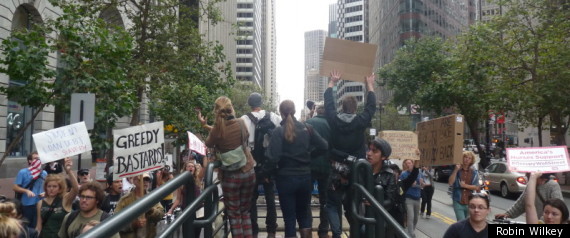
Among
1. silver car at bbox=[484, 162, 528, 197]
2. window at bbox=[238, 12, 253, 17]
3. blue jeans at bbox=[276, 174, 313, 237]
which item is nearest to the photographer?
blue jeans at bbox=[276, 174, 313, 237]

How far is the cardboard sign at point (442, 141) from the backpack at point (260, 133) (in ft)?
12.1

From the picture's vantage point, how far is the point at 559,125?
23156 millimetres

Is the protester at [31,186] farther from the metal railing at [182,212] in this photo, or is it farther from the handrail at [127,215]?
the handrail at [127,215]

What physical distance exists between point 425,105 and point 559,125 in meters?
11.5

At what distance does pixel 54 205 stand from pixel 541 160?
596 cm

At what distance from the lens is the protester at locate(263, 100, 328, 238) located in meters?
5.50

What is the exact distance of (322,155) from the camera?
610 cm

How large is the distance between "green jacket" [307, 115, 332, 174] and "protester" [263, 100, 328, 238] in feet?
0.97

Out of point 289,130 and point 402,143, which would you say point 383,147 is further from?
point 402,143

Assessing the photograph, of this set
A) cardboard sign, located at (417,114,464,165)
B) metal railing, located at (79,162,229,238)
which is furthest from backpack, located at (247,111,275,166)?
cardboard sign, located at (417,114,464,165)

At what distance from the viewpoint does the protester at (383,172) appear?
5.00 meters

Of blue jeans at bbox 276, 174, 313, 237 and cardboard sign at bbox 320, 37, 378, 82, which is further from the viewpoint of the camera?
cardboard sign at bbox 320, 37, 378, 82

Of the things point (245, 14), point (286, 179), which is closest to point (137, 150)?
point (286, 179)

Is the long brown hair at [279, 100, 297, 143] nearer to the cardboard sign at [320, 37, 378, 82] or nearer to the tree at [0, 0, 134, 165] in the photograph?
the cardboard sign at [320, 37, 378, 82]
